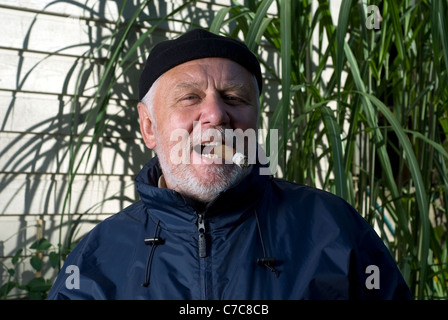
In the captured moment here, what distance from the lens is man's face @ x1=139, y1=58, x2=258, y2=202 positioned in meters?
1.03

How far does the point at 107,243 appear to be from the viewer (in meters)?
1.03

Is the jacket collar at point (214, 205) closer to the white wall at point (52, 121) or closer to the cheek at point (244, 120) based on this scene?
the cheek at point (244, 120)

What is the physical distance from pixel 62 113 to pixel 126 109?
0.85ft

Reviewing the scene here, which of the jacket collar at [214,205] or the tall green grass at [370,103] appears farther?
the tall green grass at [370,103]

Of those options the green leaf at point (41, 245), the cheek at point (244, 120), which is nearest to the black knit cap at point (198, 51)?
the cheek at point (244, 120)

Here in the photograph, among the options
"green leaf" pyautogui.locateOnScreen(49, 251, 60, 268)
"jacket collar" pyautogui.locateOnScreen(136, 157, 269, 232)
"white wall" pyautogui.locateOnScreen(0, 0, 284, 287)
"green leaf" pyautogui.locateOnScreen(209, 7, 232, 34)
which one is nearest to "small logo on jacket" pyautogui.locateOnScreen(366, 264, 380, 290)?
"jacket collar" pyautogui.locateOnScreen(136, 157, 269, 232)

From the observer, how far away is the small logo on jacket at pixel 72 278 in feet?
3.22

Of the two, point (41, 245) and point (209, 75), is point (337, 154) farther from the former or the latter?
point (41, 245)

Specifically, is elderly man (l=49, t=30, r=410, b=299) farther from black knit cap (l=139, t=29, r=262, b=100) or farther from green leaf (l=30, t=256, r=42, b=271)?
green leaf (l=30, t=256, r=42, b=271)

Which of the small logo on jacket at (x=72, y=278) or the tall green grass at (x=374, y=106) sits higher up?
the tall green grass at (x=374, y=106)

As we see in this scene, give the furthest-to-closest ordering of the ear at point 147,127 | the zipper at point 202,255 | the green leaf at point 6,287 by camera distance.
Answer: the green leaf at point 6,287, the ear at point 147,127, the zipper at point 202,255

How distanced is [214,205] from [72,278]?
0.29 metres

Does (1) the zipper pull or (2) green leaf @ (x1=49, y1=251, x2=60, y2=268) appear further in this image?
(2) green leaf @ (x1=49, y1=251, x2=60, y2=268)
